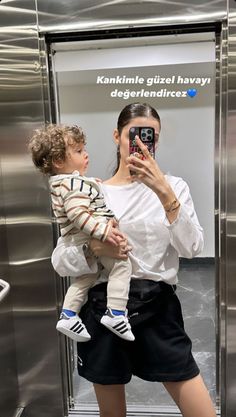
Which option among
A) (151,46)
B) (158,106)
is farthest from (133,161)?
(158,106)

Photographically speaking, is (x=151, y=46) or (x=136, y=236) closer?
(x=136, y=236)

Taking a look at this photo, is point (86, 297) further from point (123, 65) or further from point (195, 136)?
point (195, 136)

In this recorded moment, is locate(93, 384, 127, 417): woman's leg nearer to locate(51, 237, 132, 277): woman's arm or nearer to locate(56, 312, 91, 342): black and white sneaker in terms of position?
locate(56, 312, 91, 342): black and white sneaker

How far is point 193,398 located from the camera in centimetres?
135

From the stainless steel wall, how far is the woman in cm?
56

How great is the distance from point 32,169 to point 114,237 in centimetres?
79

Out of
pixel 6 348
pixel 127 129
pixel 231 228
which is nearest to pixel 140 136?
pixel 127 129

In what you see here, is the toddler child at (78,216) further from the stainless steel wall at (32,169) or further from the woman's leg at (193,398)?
the stainless steel wall at (32,169)

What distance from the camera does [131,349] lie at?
1397mm

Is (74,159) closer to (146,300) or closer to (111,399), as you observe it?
(146,300)

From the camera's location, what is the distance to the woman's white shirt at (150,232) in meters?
1.31

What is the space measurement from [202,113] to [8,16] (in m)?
1.43

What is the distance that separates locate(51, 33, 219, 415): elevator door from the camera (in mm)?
1957

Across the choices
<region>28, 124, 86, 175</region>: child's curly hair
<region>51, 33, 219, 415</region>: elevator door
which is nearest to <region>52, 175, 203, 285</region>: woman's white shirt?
<region>28, 124, 86, 175</region>: child's curly hair
